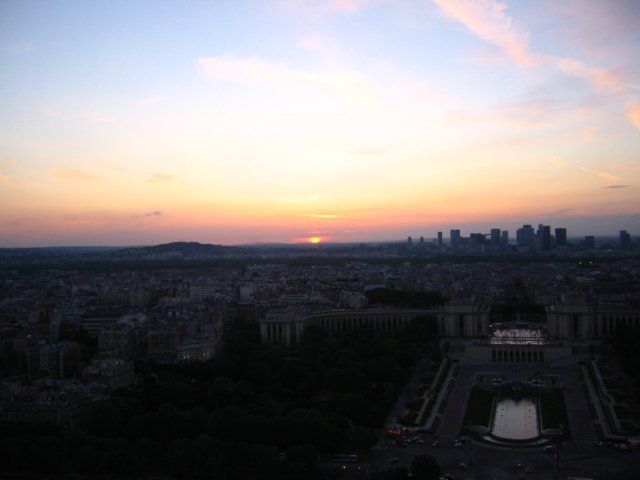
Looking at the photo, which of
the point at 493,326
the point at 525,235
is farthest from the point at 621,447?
the point at 525,235

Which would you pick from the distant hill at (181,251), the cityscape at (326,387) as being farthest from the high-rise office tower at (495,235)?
the cityscape at (326,387)

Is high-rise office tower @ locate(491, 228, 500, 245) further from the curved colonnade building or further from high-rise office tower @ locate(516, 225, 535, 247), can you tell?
the curved colonnade building

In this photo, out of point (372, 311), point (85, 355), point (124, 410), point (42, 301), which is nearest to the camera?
point (124, 410)

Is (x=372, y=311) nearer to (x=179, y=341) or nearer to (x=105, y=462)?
(x=179, y=341)

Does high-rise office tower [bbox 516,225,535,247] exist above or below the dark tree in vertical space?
above

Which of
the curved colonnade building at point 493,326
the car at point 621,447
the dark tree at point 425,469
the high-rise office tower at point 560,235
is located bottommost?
the car at point 621,447

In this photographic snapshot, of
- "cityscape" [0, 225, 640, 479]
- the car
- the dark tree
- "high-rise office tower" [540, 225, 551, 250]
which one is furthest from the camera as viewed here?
"high-rise office tower" [540, 225, 551, 250]

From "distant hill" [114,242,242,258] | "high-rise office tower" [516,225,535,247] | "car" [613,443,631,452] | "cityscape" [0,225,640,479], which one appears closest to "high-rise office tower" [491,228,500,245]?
"high-rise office tower" [516,225,535,247]

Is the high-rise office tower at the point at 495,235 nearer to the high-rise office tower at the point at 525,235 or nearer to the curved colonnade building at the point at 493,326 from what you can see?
the high-rise office tower at the point at 525,235

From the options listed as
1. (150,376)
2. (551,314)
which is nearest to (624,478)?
(150,376)

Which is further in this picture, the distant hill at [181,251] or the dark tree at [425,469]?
the distant hill at [181,251]

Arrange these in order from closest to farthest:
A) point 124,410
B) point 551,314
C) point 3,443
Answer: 1. point 3,443
2. point 124,410
3. point 551,314
